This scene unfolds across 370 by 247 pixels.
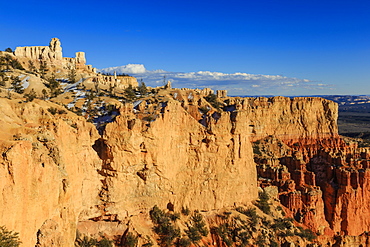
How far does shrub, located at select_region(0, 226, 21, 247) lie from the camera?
12.4m

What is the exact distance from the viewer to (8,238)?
12695 millimetres

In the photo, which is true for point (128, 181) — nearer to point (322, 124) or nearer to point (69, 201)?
point (69, 201)

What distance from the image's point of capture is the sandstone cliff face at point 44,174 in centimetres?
1352

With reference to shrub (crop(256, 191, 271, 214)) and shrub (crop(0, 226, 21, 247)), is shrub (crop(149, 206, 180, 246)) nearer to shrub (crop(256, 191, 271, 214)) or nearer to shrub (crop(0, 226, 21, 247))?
shrub (crop(256, 191, 271, 214))

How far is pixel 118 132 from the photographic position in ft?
77.9

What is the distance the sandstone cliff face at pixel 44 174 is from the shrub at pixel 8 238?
1.10 ft

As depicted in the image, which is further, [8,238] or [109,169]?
[109,169]

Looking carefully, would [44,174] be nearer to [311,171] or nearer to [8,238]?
[8,238]

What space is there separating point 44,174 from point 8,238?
3414 millimetres

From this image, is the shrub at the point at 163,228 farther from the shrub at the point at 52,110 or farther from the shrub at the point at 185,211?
the shrub at the point at 52,110

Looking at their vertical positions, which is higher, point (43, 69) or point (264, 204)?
point (43, 69)

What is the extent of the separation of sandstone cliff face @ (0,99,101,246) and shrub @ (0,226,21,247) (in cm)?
34

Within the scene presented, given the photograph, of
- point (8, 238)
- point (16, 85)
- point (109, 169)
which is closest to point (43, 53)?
point (16, 85)

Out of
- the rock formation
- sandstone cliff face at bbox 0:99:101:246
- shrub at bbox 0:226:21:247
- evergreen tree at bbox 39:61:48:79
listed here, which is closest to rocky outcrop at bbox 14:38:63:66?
evergreen tree at bbox 39:61:48:79
